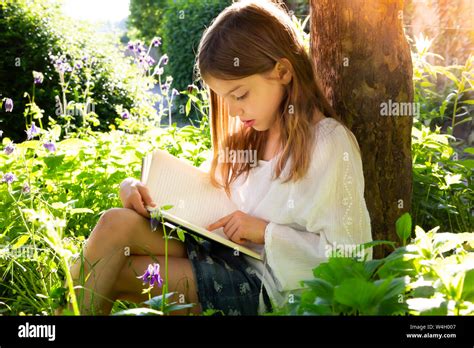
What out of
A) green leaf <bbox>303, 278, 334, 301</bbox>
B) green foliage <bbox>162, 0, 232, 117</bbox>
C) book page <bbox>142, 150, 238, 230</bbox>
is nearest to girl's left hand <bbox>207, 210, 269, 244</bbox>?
book page <bbox>142, 150, 238, 230</bbox>

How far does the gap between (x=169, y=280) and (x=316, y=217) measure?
1.60 feet

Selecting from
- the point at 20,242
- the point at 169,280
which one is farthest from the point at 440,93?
the point at 20,242

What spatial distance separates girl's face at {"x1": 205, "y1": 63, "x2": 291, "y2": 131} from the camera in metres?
2.39

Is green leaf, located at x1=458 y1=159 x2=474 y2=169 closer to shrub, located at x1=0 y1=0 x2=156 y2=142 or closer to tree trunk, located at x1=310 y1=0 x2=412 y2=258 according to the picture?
tree trunk, located at x1=310 y1=0 x2=412 y2=258

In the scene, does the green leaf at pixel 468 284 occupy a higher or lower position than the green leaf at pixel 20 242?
higher

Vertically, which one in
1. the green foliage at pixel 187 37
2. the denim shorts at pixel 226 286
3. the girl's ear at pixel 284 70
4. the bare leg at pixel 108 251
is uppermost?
the green foliage at pixel 187 37

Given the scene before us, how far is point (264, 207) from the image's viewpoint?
8.00 feet

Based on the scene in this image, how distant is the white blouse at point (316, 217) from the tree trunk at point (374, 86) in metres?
0.38

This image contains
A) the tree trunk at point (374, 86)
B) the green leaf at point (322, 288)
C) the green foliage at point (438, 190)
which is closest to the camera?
the green leaf at point (322, 288)

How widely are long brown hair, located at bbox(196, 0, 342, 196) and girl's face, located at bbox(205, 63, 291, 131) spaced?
20mm

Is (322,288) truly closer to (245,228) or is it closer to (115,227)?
(245,228)

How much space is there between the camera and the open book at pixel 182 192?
8.05 feet

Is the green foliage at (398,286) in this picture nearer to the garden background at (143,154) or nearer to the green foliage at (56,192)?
the garden background at (143,154)

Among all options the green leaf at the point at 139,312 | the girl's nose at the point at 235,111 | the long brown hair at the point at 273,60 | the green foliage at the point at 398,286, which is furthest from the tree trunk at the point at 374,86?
the green leaf at the point at 139,312
